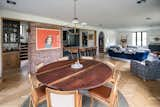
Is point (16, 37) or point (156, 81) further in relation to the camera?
point (16, 37)

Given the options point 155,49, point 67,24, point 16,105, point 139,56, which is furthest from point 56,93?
point 155,49

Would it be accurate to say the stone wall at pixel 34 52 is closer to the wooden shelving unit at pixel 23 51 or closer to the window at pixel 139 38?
the wooden shelving unit at pixel 23 51

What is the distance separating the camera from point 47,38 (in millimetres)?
6141

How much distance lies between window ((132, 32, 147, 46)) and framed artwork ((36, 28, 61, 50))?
976 centimetres

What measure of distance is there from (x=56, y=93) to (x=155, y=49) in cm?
1228

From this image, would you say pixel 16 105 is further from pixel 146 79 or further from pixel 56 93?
pixel 146 79

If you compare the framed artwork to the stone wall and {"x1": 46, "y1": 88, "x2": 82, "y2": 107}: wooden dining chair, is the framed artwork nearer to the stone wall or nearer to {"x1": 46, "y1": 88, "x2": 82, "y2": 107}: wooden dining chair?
the stone wall

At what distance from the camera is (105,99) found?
2.07m

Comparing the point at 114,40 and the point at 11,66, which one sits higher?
the point at 114,40

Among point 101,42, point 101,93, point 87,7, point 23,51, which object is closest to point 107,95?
point 101,93

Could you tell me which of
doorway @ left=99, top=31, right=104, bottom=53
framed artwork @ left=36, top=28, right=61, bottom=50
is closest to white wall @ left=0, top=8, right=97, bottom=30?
framed artwork @ left=36, top=28, right=61, bottom=50

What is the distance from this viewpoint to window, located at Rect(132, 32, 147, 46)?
13342 mm

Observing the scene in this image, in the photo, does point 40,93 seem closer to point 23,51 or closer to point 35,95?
point 35,95

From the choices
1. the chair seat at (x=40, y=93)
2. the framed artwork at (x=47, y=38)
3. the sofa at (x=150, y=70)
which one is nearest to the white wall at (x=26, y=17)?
the framed artwork at (x=47, y=38)
